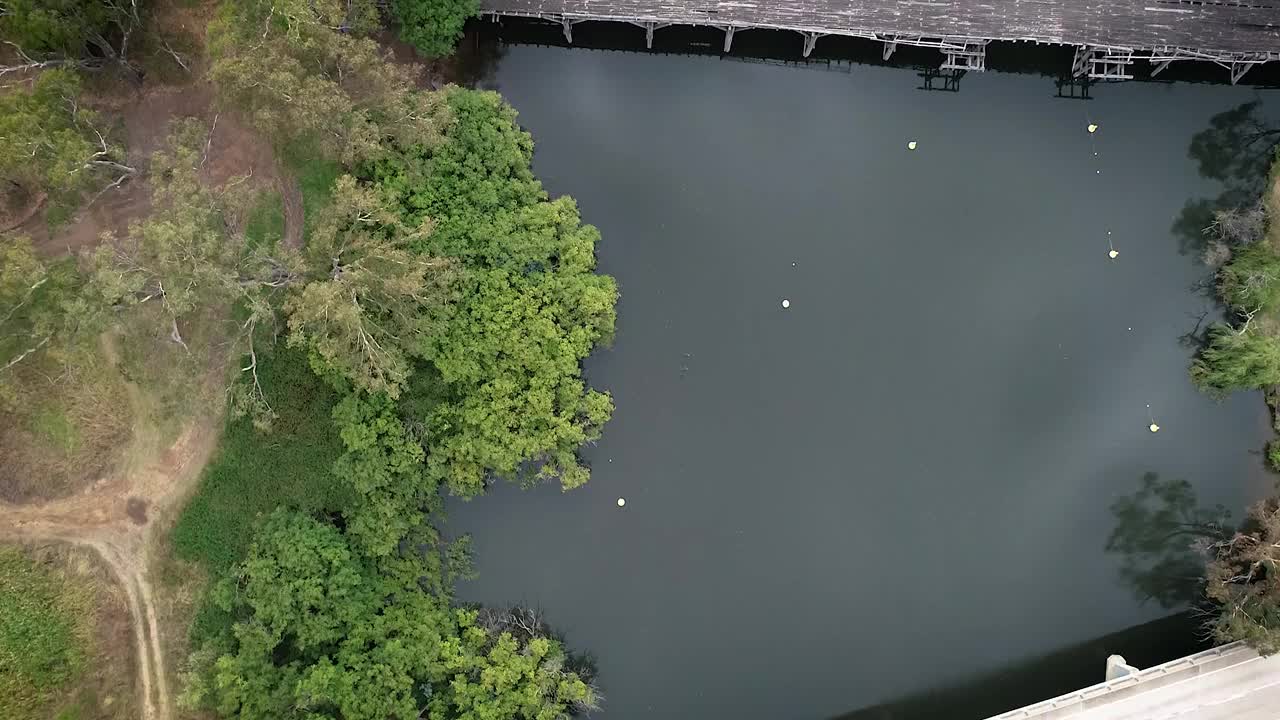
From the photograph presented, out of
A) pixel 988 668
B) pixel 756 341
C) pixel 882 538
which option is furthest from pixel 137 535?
pixel 988 668

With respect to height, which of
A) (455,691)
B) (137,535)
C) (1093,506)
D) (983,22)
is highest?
(983,22)

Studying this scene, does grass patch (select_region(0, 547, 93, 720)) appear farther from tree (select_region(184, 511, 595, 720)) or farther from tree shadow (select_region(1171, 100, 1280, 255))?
tree shadow (select_region(1171, 100, 1280, 255))

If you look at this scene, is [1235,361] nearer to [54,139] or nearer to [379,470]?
[379,470]

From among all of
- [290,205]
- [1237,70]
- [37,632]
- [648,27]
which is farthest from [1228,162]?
[37,632]

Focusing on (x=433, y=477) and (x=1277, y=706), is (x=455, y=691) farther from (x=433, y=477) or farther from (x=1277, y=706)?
(x=1277, y=706)

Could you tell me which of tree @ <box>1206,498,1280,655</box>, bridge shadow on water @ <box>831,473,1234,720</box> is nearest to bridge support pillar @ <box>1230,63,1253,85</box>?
bridge shadow on water @ <box>831,473,1234,720</box>

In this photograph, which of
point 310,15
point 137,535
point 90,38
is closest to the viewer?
point 310,15
